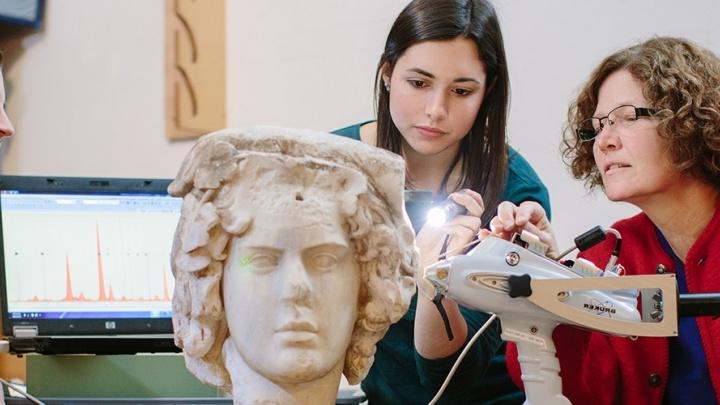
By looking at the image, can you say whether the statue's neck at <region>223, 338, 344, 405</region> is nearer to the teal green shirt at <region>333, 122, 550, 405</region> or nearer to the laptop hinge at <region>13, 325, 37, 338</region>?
the teal green shirt at <region>333, 122, 550, 405</region>

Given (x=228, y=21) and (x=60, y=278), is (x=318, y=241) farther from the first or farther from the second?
(x=228, y=21)

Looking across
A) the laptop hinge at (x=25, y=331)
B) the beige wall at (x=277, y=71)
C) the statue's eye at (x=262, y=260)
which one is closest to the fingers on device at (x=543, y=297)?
the statue's eye at (x=262, y=260)

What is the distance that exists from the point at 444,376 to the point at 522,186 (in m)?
0.40

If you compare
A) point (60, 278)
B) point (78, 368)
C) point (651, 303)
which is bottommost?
point (78, 368)

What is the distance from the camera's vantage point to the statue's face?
4.28 feet

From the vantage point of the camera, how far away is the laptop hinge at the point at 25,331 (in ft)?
6.41

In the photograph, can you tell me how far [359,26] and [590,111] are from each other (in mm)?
1232

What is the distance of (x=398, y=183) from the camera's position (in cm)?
138

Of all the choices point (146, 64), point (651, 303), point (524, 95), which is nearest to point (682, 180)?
point (651, 303)

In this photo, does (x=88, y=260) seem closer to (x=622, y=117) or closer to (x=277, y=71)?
(x=622, y=117)

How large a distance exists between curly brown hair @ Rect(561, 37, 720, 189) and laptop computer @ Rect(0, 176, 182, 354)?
91 centimetres

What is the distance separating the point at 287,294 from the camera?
1.30 m

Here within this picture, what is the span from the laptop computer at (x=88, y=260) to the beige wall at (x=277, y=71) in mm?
917

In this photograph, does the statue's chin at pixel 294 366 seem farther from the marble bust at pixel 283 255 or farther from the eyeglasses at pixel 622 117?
the eyeglasses at pixel 622 117
